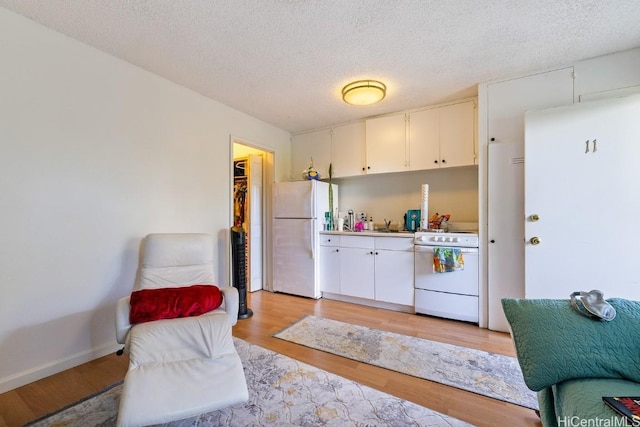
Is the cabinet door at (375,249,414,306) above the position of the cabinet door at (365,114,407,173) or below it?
below

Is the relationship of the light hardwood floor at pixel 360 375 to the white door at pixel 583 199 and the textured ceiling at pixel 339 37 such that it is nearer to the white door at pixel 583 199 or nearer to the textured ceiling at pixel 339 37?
the white door at pixel 583 199

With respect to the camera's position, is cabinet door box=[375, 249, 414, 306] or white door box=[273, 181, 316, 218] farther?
white door box=[273, 181, 316, 218]

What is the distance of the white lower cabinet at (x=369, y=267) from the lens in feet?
9.91

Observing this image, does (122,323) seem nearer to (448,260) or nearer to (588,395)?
(588,395)

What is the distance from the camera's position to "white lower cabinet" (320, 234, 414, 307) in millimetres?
3021

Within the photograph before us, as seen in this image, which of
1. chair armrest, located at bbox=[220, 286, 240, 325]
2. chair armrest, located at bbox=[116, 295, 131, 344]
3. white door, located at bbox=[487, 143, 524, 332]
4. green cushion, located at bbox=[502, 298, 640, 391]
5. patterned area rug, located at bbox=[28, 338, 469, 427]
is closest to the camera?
green cushion, located at bbox=[502, 298, 640, 391]

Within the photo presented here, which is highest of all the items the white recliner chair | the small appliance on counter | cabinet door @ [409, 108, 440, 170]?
cabinet door @ [409, 108, 440, 170]

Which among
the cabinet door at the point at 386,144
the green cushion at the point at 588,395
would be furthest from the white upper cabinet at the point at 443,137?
the green cushion at the point at 588,395

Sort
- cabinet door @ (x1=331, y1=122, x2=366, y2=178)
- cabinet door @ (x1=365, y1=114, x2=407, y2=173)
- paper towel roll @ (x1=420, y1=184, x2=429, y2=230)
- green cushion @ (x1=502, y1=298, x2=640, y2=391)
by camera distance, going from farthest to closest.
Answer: cabinet door @ (x1=331, y1=122, x2=366, y2=178), cabinet door @ (x1=365, y1=114, x2=407, y2=173), paper towel roll @ (x1=420, y1=184, x2=429, y2=230), green cushion @ (x1=502, y1=298, x2=640, y2=391)

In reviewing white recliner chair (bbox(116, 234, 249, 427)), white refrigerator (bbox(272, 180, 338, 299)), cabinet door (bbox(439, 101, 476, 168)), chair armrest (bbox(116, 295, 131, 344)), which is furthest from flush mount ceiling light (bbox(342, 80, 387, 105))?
chair armrest (bbox(116, 295, 131, 344))

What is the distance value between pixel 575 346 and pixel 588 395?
0.16m

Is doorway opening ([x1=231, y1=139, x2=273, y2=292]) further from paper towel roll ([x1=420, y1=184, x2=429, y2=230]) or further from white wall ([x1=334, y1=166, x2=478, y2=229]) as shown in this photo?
paper towel roll ([x1=420, y1=184, x2=429, y2=230])

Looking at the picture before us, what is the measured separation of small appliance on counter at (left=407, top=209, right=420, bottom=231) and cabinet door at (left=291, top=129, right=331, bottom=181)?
1.32 meters

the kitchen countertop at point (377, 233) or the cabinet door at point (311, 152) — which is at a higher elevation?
the cabinet door at point (311, 152)
